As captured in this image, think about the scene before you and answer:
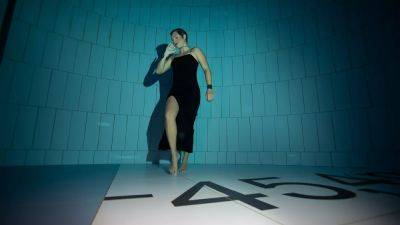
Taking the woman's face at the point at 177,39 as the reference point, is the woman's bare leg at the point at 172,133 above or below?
below

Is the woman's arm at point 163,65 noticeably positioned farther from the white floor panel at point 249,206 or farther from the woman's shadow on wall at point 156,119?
the white floor panel at point 249,206

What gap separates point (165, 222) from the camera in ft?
2.58

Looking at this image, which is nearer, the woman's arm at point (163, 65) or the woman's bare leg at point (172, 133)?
the woman's bare leg at point (172, 133)

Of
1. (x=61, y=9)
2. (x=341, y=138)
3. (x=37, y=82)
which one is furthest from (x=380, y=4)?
(x=37, y=82)

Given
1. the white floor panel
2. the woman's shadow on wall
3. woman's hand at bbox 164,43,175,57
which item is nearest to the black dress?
woman's hand at bbox 164,43,175,57

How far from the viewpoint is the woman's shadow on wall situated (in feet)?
10.7

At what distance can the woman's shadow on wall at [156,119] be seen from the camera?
3.27 meters

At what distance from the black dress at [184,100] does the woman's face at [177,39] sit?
274mm

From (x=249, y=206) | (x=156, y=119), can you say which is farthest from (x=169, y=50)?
(x=249, y=206)

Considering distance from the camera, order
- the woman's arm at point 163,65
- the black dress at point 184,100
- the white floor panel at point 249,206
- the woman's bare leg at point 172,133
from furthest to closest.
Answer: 1. the woman's arm at point 163,65
2. the black dress at point 184,100
3. the woman's bare leg at point 172,133
4. the white floor panel at point 249,206

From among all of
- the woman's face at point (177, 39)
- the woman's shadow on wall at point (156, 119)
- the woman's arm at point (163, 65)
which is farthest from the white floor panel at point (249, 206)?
the woman's shadow on wall at point (156, 119)

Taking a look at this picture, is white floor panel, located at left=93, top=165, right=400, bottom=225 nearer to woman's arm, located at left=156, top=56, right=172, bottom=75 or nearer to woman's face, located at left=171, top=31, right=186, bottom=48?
woman's arm, located at left=156, top=56, right=172, bottom=75

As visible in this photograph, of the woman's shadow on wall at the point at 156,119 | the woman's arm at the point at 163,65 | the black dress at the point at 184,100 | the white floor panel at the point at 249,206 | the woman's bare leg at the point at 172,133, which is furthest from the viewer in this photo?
the woman's shadow on wall at the point at 156,119

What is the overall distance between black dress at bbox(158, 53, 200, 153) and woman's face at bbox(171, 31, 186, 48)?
0.27m
